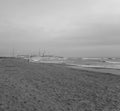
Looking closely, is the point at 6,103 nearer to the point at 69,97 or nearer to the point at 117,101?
the point at 69,97

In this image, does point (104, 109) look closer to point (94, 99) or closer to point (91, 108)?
point (91, 108)

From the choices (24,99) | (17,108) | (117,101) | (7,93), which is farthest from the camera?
A: (117,101)

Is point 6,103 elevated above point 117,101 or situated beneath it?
elevated above

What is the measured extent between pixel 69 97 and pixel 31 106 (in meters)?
2.12

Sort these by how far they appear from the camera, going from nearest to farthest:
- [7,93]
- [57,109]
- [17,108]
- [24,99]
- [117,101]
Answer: [17,108] < [57,109] < [24,99] < [7,93] < [117,101]

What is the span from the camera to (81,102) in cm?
634

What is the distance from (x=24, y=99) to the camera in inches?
229

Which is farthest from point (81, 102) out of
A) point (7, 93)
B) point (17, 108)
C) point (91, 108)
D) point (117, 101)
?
point (7, 93)

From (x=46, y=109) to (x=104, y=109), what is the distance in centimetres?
226

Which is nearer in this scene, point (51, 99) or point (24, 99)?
point (24, 99)

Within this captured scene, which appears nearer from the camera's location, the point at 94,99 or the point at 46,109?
the point at 46,109

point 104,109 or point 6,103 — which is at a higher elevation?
point 6,103

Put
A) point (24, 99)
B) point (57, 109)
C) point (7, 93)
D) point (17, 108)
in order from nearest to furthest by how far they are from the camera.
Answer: point (17, 108), point (57, 109), point (24, 99), point (7, 93)

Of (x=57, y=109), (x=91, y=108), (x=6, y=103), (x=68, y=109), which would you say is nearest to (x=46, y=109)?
(x=57, y=109)
